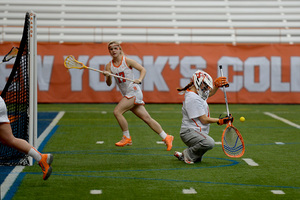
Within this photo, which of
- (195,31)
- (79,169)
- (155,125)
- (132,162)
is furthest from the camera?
(195,31)

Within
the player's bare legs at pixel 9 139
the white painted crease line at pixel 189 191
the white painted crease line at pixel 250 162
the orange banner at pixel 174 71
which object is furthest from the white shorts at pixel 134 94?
the orange banner at pixel 174 71

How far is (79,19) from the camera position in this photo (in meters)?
23.8

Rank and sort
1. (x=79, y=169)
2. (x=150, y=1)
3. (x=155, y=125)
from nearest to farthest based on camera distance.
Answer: (x=79, y=169) < (x=155, y=125) < (x=150, y=1)

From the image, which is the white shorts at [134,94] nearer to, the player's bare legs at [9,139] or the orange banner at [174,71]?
the player's bare legs at [9,139]

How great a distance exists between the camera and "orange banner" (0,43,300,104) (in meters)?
18.3

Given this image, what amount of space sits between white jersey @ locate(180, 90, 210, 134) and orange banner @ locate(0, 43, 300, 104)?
10360mm

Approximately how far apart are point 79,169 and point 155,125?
2.37m

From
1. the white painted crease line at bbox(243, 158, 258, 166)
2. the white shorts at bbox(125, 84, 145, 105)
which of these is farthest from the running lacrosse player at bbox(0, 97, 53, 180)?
the white shorts at bbox(125, 84, 145, 105)

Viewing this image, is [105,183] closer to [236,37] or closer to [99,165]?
[99,165]

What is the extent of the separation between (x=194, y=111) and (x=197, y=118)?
0.18 meters

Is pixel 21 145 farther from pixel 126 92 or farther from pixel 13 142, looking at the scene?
pixel 126 92

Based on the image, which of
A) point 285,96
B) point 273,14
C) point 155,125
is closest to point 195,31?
point 273,14

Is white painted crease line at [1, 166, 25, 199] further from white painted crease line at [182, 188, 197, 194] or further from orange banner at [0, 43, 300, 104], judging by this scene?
orange banner at [0, 43, 300, 104]

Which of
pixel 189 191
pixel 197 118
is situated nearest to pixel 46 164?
pixel 189 191
